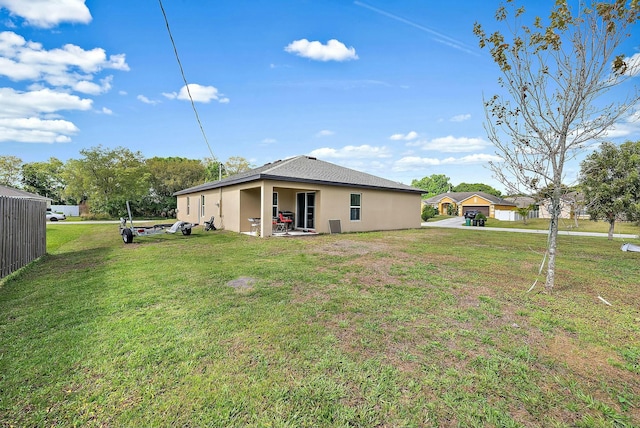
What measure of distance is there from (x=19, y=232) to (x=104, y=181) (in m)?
31.7

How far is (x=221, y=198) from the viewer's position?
15844 millimetres

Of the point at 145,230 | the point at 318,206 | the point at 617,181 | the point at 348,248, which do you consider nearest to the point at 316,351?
the point at 348,248

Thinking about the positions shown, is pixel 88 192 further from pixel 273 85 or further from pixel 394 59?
pixel 394 59

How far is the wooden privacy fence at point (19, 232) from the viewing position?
5.61 m

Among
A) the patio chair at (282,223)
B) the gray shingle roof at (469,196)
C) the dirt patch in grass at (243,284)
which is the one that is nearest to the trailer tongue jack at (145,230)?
the patio chair at (282,223)

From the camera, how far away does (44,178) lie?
41625 mm

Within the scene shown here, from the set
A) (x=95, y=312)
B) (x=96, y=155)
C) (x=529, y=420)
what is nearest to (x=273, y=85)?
(x=95, y=312)

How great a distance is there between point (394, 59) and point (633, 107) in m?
9.39

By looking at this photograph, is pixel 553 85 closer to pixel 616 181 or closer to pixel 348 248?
pixel 348 248

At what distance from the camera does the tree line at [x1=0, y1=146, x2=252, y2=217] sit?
31703mm

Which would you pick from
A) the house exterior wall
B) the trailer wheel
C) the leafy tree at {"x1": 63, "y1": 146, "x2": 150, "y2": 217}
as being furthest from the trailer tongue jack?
the leafy tree at {"x1": 63, "y1": 146, "x2": 150, "y2": 217}

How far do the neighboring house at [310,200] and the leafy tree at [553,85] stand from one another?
27.0ft

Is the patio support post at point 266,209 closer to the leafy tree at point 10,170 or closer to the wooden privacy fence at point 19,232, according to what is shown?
the wooden privacy fence at point 19,232

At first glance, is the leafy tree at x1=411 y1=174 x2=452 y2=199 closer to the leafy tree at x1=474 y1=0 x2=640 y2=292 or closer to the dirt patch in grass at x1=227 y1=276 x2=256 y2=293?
the leafy tree at x1=474 y1=0 x2=640 y2=292
